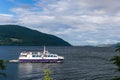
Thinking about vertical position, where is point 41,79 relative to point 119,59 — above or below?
below

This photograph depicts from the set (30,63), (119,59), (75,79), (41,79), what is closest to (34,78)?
(41,79)

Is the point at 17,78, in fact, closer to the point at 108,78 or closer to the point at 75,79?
the point at 75,79

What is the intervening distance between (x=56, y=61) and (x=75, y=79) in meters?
73.0

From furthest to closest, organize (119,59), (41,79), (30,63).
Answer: (30,63)
(41,79)
(119,59)

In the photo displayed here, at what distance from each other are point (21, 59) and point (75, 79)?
3023 inches

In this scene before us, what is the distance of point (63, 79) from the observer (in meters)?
102

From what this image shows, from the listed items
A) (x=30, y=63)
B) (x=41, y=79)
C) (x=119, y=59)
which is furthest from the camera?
(x=30, y=63)

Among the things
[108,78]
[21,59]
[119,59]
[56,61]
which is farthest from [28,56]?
[119,59]

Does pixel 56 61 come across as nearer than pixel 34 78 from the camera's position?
No

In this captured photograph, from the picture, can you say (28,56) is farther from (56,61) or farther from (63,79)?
(63,79)

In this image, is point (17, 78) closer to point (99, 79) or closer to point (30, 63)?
point (99, 79)

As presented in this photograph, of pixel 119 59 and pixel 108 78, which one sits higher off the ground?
pixel 119 59

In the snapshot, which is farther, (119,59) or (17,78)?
(17,78)

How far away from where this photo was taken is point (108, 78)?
105812mm
